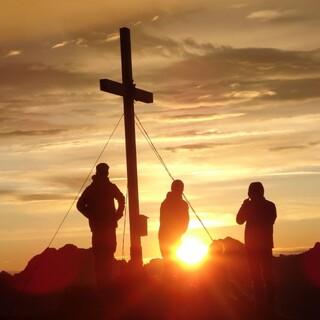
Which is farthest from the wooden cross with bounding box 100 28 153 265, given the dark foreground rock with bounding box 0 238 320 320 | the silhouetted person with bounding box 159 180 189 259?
the silhouetted person with bounding box 159 180 189 259

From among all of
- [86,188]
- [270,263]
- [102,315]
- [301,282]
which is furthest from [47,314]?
[301,282]

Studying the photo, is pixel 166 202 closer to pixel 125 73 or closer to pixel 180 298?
pixel 180 298

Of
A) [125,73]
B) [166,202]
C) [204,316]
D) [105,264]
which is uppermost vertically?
[125,73]

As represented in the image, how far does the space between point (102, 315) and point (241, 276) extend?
5746 mm

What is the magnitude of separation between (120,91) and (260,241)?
18.9ft

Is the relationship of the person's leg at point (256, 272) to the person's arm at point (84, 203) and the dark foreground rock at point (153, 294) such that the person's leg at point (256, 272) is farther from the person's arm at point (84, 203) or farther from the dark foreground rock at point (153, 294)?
the person's arm at point (84, 203)

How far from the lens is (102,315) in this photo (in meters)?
18.5

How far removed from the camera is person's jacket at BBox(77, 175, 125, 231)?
64.7ft

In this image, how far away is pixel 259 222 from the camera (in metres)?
20.2

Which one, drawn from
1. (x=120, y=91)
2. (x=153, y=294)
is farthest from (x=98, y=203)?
(x=120, y=91)

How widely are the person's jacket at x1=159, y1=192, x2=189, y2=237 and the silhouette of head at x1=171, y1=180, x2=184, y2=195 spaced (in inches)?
3.8

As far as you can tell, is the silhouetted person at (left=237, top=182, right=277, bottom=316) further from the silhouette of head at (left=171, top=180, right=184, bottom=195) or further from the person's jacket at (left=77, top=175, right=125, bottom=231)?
the person's jacket at (left=77, top=175, right=125, bottom=231)

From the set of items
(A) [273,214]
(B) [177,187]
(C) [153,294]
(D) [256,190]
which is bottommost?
(C) [153,294]

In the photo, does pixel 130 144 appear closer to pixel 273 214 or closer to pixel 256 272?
pixel 273 214
